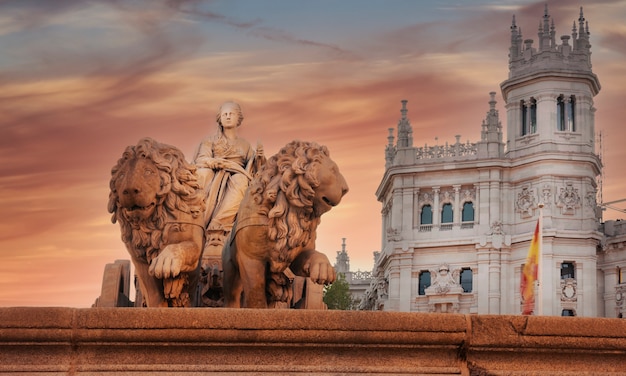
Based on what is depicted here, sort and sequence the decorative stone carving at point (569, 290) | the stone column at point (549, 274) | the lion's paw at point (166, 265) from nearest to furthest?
the lion's paw at point (166, 265), the stone column at point (549, 274), the decorative stone carving at point (569, 290)

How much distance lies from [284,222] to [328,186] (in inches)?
17.2

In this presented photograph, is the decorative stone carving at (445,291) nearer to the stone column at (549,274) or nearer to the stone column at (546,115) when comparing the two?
the stone column at (549,274)

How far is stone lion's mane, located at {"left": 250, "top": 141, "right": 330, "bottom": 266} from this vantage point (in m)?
9.45

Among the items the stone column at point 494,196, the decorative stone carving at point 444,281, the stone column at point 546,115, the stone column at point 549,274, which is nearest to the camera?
the stone column at point 549,274

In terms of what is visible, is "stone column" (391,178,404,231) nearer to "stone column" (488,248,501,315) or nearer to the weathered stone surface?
"stone column" (488,248,501,315)

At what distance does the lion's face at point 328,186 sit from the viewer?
9.40 m

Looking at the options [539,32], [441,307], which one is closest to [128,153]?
[441,307]

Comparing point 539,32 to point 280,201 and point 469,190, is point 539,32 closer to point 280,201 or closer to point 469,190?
point 469,190

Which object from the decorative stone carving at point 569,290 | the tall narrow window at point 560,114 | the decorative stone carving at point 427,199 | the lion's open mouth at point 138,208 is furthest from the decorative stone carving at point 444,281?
the lion's open mouth at point 138,208

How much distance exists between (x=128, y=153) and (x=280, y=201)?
1069 mm

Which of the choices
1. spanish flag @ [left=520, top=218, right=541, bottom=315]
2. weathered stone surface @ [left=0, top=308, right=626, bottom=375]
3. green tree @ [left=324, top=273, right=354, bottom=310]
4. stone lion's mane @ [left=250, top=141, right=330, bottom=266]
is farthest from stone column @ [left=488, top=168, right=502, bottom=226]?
weathered stone surface @ [left=0, top=308, right=626, bottom=375]

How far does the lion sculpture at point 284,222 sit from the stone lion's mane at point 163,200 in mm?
397

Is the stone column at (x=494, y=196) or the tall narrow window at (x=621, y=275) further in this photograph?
the stone column at (x=494, y=196)

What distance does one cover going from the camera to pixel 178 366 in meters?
7.04
